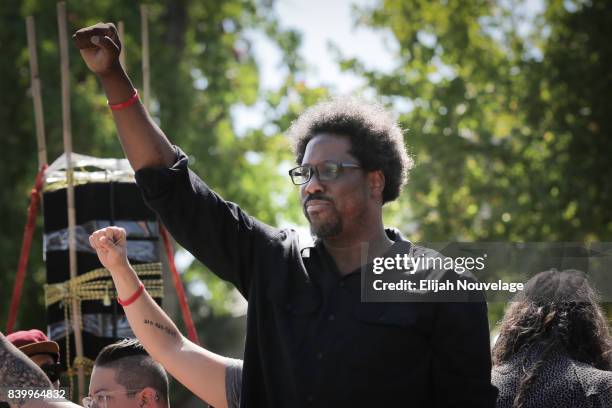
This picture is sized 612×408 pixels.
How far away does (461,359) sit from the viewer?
109 inches

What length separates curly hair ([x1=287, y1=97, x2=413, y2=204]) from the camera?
3.09m

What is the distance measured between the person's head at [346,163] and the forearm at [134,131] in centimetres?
48

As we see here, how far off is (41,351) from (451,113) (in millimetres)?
6805

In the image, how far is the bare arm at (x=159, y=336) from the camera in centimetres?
310

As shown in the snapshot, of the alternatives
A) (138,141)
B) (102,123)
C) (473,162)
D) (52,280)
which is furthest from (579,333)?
(102,123)

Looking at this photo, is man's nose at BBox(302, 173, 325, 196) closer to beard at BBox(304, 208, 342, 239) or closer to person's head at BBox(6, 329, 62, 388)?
beard at BBox(304, 208, 342, 239)

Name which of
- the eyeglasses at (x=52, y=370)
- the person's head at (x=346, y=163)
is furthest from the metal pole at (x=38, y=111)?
the person's head at (x=346, y=163)

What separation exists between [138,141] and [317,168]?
570mm

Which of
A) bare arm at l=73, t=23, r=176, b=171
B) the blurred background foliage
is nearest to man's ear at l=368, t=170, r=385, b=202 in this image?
bare arm at l=73, t=23, r=176, b=171

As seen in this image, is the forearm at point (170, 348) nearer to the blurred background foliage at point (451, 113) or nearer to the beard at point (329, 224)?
the beard at point (329, 224)

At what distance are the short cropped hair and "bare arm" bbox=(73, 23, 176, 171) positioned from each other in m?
1.04

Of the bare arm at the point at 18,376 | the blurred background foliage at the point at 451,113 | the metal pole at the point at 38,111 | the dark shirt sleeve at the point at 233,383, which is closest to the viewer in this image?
the bare arm at the point at 18,376

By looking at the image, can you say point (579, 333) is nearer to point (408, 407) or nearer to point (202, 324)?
point (408, 407)

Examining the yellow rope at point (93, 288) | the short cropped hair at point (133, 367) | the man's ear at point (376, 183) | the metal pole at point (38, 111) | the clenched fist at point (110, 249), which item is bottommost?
the short cropped hair at point (133, 367)
